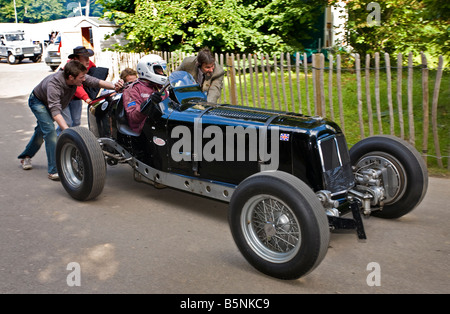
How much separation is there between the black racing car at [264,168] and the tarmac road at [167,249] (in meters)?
0.27

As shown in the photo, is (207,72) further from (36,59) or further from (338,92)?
(36,59)

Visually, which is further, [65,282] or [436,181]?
[436,181]

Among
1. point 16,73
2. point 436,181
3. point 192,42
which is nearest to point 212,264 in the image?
point 436,181

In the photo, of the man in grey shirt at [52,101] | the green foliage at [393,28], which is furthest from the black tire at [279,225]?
the green foliage at [393,28]

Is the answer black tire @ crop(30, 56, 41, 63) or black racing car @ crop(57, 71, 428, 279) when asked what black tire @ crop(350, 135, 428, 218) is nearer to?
black racing car @ crop(57, 71, 428, 279)

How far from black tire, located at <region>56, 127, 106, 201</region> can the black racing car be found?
1 centimetres

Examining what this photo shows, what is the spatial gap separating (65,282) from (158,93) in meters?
2.51

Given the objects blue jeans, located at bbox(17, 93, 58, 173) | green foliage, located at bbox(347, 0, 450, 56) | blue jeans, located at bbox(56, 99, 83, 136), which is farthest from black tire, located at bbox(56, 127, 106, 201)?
green foliage, located at bbox(347, 0, 450, 56)

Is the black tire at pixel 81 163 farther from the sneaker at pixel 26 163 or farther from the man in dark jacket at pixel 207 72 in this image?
the man in dark jacket at pixel 207 72

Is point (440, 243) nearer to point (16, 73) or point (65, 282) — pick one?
point (65, 282)

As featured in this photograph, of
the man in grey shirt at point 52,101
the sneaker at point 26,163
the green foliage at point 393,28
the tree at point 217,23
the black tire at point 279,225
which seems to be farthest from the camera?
the tree at point 217,23

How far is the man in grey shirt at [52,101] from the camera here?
6527mm

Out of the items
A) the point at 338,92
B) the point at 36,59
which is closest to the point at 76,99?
the point at 338,92

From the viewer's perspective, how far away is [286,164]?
4598mm
